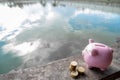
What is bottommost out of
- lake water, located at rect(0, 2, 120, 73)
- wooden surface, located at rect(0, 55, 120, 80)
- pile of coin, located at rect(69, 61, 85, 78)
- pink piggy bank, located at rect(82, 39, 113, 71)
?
lake water, located at rect(0, 2, 120, 73)

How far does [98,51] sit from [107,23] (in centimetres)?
418

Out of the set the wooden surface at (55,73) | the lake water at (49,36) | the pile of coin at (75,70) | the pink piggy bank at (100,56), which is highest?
the pink piggy bank at (100,56)

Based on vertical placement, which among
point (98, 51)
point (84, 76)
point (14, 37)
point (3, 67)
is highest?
point (98, 51)

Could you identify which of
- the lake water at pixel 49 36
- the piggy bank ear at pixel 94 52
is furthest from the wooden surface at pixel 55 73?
the lake water at pixel 49 36

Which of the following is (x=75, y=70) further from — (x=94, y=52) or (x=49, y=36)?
(x=49, y=36)

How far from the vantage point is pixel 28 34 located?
4438mm

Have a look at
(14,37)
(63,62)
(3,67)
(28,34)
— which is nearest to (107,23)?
(28,34)

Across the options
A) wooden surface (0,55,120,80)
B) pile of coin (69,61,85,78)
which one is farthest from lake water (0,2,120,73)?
pile of coin (69,61,85,78)

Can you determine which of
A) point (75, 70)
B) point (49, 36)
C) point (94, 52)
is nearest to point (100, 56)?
point (94, 52)

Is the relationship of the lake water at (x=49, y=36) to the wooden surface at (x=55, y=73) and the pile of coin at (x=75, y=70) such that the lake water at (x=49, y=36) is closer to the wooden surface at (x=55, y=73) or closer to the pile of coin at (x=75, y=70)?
the wooden surface at (x=55, y=73)

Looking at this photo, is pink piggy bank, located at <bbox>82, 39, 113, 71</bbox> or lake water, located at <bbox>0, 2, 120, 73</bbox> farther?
lake water, located at <bbox>0, 2, 120, 73</bbox>

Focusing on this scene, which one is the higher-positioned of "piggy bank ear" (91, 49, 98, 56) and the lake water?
"piggy bank ear" (91, 49, 98, 56)

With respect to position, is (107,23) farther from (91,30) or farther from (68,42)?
(68,42)

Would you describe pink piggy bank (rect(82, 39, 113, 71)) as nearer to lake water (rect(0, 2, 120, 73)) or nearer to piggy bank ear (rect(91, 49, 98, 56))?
piggy bank ear (rect(91, 49, 98, 56))
